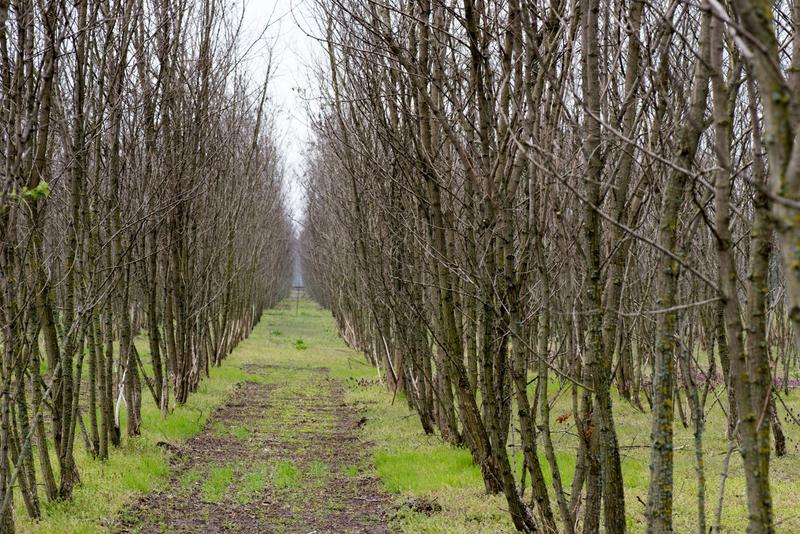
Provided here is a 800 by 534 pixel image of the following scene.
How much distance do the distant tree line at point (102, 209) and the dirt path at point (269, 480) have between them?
923mm

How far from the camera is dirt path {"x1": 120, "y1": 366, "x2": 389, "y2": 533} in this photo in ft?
23.3

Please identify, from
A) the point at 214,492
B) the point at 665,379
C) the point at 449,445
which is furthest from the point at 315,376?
the point at 665,379

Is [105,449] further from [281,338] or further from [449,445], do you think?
[281,338]

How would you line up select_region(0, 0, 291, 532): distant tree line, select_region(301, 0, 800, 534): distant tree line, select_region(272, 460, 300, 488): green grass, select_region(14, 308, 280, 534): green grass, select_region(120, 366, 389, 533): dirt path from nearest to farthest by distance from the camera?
1. select_region(301, 0, 800, 534): distant tree line
2. select_region(0, 0, 291, 532): distant tree line
3. select_region(14, 308, 280, 534): green grass
4. select_region(120, 366, 389, 533): dirt path
5. select_region(272, 460, 300, 488): green grass

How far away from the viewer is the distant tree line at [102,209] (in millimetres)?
5082

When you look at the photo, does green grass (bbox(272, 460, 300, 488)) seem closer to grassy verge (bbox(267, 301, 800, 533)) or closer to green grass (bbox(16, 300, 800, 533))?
green grass (bbox(16, 300, 800, 533))

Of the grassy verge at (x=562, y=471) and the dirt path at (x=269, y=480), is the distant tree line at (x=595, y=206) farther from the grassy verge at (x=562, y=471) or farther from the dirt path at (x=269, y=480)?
the dirt path at (x=269, y=480)

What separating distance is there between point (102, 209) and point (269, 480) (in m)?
3.96

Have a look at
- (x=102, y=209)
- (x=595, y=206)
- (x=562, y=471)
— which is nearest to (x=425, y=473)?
(x=562, y=471)

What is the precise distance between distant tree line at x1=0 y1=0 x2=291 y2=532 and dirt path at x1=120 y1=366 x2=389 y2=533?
923 mm

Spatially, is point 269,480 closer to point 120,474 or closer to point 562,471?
point 120,474

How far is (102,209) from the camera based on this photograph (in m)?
9.45

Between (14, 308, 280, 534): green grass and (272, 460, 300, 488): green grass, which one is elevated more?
(14, 308, 280, 534): green grass

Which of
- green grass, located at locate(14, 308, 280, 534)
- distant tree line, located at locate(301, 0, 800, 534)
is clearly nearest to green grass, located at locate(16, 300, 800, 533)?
green grass, located at locate(14, 308, 280, 534)
